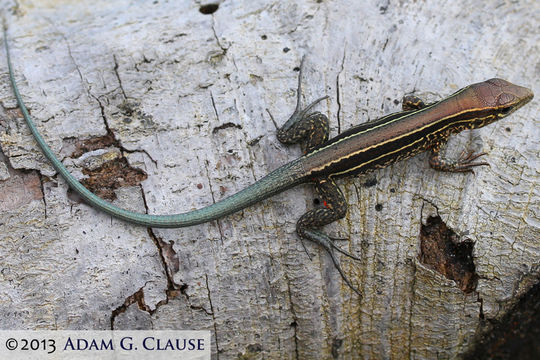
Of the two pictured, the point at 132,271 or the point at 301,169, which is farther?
the point at 301,169

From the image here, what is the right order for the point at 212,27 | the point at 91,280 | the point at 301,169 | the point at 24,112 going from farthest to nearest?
1. the point at 212,27
2. the point at 301,169
3. the point at 24,112
4. the point at 91,280

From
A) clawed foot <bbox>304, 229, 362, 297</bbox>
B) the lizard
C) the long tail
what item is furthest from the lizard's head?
the long tail

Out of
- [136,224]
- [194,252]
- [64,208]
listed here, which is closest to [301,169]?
[194,252]

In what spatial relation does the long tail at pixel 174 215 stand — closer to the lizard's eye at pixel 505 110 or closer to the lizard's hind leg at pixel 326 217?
the lizard's hind leg at pixel 326 217

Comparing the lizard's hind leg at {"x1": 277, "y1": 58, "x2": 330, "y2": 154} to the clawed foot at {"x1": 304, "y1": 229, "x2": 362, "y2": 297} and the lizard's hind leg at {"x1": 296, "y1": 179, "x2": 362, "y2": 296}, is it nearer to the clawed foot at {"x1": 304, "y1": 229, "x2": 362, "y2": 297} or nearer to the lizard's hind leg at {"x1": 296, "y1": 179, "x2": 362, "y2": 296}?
the lizard's hind leg at {"x1": 296, "y1": 179, "x2": 362, "y2": 296}

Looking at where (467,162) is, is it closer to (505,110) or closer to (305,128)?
(505,110)

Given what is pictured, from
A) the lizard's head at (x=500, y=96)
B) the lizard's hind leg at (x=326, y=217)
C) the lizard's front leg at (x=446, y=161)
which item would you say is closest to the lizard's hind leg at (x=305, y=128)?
the lizard's hind leg at (x=326, y=217)

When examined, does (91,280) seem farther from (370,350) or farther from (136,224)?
(370,350)
